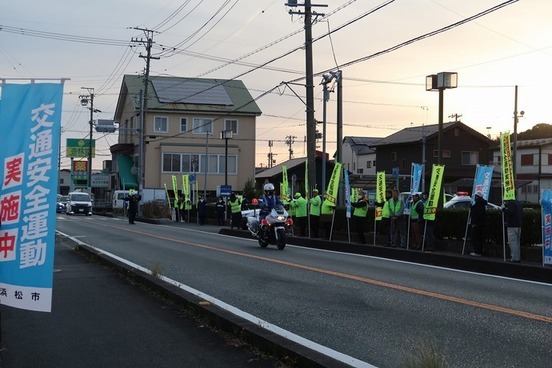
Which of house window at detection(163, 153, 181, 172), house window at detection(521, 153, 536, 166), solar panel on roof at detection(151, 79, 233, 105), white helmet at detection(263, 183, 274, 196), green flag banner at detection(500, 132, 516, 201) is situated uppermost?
solar panel on roof at detection(151, 79, 233, 105)

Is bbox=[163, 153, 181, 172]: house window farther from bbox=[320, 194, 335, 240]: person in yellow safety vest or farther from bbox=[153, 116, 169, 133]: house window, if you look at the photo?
bbox=[320, 194, 335, 240]: person in yellow safety vest

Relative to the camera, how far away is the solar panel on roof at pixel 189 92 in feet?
184

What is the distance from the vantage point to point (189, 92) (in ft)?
188

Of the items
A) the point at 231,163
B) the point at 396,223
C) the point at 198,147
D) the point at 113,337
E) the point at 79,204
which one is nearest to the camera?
the point at 113,337

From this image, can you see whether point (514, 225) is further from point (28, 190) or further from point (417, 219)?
point (28, 190)

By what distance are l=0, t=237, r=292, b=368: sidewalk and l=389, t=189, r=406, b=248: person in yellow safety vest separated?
31.1 feet

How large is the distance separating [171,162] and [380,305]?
158 ft

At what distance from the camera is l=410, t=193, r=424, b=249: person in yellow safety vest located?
1664cm

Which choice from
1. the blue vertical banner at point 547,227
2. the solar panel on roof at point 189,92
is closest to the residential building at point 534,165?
the solar panel on roof at point 189,92

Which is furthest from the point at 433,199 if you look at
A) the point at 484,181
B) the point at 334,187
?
the point at 334,187

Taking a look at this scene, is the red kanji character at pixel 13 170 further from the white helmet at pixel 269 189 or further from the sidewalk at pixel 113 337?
the white helmet at pixel 269 189

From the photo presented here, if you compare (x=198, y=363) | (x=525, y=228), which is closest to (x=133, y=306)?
(x=198, y=363)

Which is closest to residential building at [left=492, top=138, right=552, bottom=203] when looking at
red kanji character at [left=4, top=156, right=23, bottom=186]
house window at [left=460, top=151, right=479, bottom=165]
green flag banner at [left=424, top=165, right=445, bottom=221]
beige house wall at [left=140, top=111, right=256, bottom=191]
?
house window at [left=460, top=151, right=479, bottom=165]

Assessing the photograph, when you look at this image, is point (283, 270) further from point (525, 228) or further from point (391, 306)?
point (525, 228)
